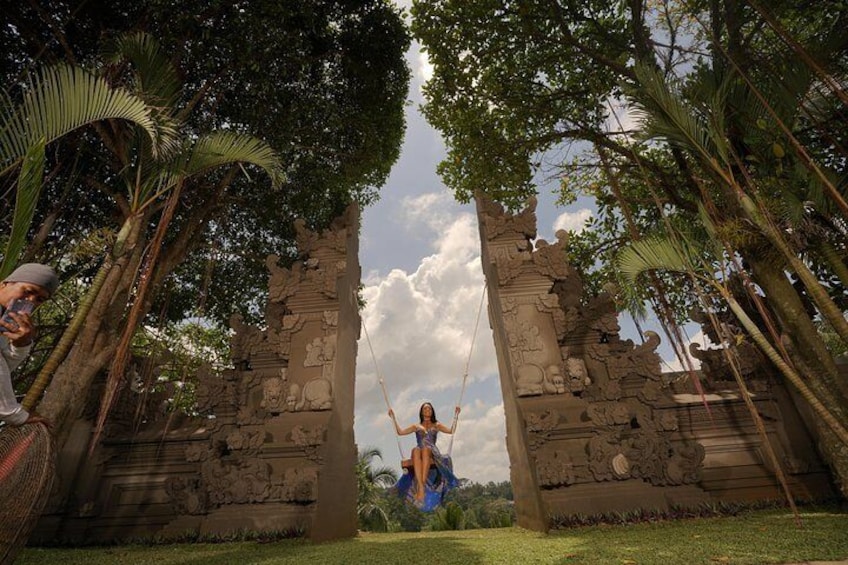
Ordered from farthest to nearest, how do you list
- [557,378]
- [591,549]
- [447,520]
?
1. [447,520]
2. [557,378]
3. [591,549]

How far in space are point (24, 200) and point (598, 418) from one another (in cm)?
720

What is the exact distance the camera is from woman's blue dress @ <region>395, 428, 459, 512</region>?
26.6 ft

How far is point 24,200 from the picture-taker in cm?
293

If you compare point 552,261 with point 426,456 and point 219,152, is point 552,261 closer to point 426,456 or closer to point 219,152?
point 426,456

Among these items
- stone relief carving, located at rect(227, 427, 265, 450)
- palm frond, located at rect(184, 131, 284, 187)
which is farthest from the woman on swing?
palm frond, located at rect(184, 131, 284, 187)

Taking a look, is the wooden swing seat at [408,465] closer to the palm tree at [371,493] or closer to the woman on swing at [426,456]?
the woman on swing at [426,456]

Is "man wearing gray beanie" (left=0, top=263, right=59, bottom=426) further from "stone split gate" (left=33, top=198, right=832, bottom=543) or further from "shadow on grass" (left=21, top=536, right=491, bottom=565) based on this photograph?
"stone split gate" (left=33, top=198, right=832, bottom=543)

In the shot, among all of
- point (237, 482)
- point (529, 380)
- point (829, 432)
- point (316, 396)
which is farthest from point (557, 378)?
point (237, 482)

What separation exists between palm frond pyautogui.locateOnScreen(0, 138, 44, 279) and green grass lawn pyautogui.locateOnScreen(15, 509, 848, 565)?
349 centimetres

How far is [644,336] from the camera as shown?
754 centimetres

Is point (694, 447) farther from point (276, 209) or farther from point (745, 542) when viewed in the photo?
point (276, 209)

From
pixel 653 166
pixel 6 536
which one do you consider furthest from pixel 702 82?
pixel 6 536

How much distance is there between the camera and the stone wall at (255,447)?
20.6 feet

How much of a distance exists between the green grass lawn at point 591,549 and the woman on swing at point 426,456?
2.79 m
